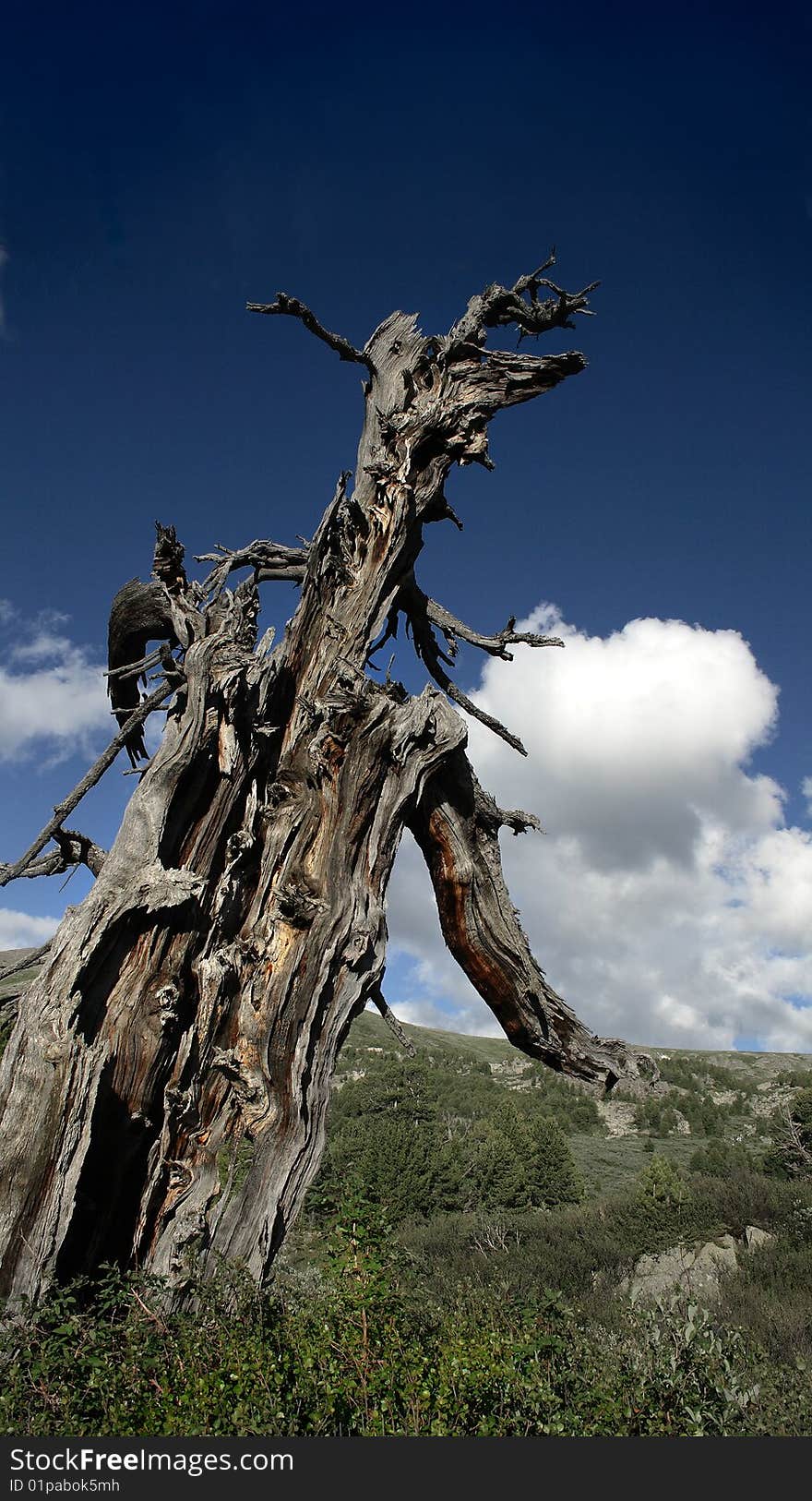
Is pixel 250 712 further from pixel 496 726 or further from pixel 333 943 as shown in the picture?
pixel 496 726

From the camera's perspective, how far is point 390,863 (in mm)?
5160

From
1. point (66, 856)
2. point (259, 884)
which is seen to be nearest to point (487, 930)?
point (259, 884)

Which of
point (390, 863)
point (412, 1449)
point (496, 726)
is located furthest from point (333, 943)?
point (496, 726)

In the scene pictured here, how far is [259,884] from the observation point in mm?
4914

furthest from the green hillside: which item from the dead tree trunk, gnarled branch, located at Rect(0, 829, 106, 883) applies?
gnarled branch, located at Rect(0, 829, 106, 883)

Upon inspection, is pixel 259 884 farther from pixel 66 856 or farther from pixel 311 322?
pixel 311 322

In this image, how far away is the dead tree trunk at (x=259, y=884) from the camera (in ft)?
12.6

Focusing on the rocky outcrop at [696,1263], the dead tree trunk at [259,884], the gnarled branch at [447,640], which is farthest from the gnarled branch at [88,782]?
the rocky outcrop at [696,1263]

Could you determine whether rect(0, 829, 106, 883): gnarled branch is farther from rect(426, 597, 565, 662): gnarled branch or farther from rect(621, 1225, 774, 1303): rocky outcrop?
rect(621, 1225, 774, 1303): rocky outcrop

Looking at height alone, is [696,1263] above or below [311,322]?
below

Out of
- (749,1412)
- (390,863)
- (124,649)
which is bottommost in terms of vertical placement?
(749,1412)

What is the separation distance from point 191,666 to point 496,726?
305 centimetres

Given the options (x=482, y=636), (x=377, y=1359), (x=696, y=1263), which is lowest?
(x=696, y=1263)

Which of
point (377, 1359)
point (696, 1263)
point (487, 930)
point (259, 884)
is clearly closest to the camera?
point (377, 1359)
